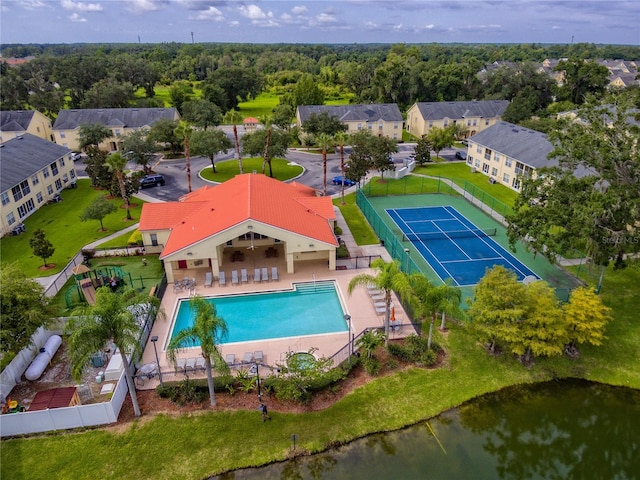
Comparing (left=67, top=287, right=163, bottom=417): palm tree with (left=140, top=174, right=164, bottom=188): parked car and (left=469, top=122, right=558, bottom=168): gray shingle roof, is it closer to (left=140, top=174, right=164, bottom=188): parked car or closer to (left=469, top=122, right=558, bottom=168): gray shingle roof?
(left=140, top=174, right=164, bottom=188): parked car

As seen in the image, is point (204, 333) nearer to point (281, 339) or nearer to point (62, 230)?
point (281, 339)

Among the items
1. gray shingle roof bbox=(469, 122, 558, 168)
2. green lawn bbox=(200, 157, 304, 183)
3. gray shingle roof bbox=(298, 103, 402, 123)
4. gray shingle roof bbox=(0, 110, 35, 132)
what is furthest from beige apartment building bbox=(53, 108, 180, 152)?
gray shingle roof bbox=(469, 122, 558, 168)

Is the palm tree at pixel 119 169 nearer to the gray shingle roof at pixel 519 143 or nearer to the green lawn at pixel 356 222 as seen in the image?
the green lawn at pixel 356 222

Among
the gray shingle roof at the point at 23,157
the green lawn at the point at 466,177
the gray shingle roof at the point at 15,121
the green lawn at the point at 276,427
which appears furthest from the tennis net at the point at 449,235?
the gray shingle roof at the point at 15,121

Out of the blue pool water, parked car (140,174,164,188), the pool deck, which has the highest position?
parked car (140,174,164,188)

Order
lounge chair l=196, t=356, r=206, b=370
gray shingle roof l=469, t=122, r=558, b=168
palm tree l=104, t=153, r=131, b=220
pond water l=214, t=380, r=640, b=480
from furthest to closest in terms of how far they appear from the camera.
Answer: gray shingle roof l=469, t=122, r=558, b=168 → palm tree l=104, t=153, r=131, b=220 → lounge chair l=196, t=356, r=206, b=370 → pond water l=214, t=380, r=640, b=480

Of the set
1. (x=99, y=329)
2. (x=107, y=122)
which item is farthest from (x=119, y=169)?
(x=107, y=122)

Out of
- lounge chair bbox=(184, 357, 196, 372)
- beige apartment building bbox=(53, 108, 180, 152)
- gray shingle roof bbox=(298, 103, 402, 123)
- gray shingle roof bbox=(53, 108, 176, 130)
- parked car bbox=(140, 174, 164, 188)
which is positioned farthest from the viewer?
gray shingle roof bbox=(298, 103, 402, 123)
